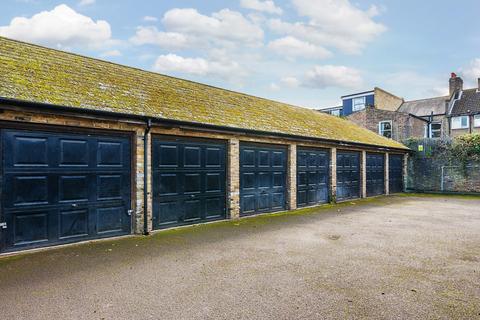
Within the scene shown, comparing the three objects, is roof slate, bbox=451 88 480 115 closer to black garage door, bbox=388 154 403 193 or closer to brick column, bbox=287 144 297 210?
black garage door, bbox=388 154 403 193

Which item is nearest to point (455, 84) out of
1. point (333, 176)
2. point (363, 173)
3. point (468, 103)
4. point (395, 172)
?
point (468, 103)

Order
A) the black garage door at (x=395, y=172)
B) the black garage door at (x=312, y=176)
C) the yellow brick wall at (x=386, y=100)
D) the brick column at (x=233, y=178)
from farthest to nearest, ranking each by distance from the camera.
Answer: the yellow brick wall at (x=386, y=100), the black garage door at (x=395, y=172), the black garage door at (x=312, y=176), the brick column at (x=233, y=178)

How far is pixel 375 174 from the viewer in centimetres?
1744

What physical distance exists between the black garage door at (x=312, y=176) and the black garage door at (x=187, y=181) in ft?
13.2

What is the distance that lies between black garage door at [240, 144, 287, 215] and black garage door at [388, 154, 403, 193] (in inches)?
397

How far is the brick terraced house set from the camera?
6379 mm

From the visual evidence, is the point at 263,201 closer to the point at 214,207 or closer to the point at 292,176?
the point at 292,176

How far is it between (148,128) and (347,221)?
673 cm

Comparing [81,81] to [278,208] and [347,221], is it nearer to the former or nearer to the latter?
[278,208]

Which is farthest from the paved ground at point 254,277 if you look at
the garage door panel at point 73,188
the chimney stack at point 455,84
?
the chimney stack at point 455,84

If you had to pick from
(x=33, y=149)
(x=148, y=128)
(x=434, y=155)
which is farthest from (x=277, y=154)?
(x=434, y=155)

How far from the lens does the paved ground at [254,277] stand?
3908mm

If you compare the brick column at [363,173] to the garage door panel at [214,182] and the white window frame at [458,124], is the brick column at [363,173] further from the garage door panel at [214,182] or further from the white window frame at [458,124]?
the white window frame at [458,124]

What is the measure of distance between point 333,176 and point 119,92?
976cm
